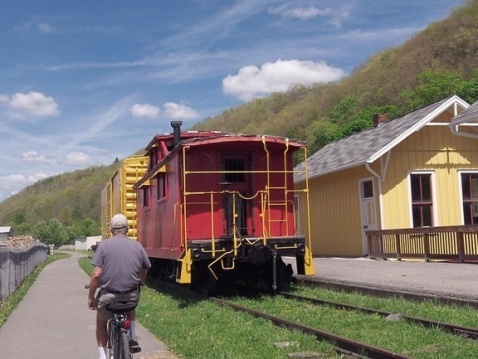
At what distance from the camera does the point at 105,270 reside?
6312 millimetres

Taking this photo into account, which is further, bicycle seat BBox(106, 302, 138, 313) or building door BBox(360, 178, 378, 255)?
building door BBox(360, 178, 378, 255)

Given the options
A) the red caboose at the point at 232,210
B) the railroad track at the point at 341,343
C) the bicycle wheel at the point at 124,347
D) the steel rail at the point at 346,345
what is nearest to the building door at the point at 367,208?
the red caboose at the point at 232,210

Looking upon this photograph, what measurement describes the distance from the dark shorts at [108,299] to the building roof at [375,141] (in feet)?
40.8

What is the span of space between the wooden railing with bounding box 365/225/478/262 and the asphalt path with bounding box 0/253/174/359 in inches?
370

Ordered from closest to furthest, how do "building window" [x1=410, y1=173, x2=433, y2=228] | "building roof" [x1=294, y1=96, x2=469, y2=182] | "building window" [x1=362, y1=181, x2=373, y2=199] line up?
"building roof" [x1=294, y1=96, x2=469, y2=182]
"building window" [x1=410, y1=173, x2=433, y2=228]
"building window" [x1=362, y1=181, x2=373, y2=199]

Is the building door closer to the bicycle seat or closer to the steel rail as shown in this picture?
the steel rail

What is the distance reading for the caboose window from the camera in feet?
44.1

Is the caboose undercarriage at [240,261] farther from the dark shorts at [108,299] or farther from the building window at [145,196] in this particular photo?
the dark shorts at [108,299]

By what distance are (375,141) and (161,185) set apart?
986cm

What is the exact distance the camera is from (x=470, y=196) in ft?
71.2

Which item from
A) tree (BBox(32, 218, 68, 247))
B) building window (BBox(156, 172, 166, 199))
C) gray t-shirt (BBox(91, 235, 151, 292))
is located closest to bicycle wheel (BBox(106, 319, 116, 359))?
gray t-shirt (BBox(91, 235, 151, 292))

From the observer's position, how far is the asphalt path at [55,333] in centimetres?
869

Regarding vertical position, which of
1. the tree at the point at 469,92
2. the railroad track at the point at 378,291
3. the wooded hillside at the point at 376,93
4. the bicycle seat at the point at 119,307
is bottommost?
the railroad track at the point at 378,291

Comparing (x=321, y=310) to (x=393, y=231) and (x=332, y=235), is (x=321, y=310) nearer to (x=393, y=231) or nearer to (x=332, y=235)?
(x=393, y=231)
